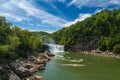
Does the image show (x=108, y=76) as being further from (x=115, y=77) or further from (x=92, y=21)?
(x=92, y=21)

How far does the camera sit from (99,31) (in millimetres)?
106500

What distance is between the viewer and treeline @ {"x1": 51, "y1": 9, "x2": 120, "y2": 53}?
96.8 meters

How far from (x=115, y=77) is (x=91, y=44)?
6080 cm

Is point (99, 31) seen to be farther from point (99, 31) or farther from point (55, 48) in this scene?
point (55, 48)

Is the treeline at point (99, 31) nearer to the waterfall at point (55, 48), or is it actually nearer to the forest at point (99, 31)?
the forest at point (99, 31)

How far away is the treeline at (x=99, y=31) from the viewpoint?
96812mm

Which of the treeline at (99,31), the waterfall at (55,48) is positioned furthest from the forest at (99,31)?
the waterfall at (55,48)

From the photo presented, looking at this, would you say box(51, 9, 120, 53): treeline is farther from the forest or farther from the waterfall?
the waterfall

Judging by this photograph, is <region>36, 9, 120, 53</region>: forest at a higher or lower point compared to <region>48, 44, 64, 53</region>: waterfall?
higher

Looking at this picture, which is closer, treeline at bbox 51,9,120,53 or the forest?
the forest

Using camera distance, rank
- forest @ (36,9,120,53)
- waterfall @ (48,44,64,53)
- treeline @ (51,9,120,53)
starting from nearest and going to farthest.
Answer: forest @ (36,9,120,53), treeline @ (51,9,120,53), waterfall @ (48,44,64,53)

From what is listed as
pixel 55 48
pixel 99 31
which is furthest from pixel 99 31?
pixel 55 48

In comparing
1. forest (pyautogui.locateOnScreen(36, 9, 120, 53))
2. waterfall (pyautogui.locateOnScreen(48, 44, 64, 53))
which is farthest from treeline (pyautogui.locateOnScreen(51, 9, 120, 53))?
waterfall (pyautogui.locateOnScreen(48, 44, 64, 53))

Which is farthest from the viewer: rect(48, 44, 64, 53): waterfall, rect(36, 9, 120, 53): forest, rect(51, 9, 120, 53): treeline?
rect(48, 44, 64, 53): waterfall
